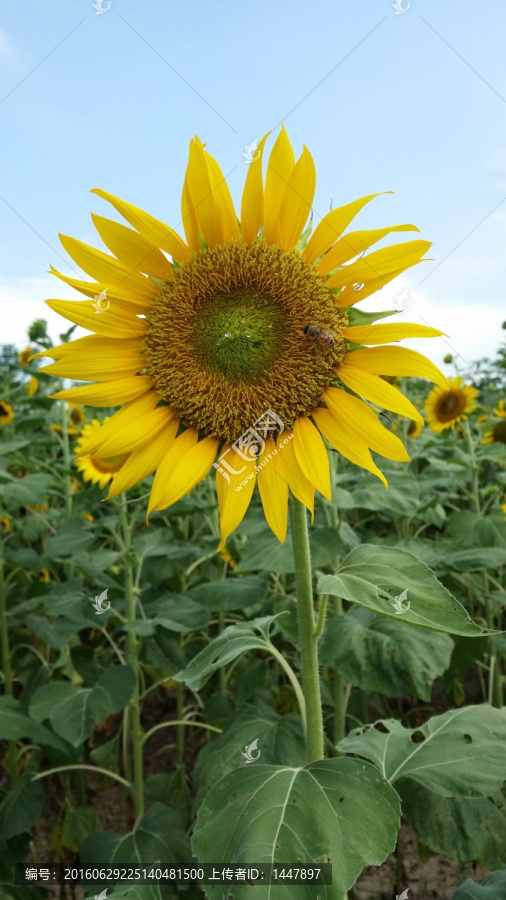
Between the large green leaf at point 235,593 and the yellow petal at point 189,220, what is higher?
the yellow petal at point 189,220

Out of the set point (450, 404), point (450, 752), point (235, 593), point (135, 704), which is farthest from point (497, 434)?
point (450, 752)

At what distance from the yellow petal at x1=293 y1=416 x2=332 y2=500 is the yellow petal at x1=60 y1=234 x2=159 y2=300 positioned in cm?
51

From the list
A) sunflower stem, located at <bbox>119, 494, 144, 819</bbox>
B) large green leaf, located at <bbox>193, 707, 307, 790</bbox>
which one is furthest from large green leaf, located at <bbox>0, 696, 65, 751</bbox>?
large green leaf, located at <bbox>193, 707, 307, 790</bbox>

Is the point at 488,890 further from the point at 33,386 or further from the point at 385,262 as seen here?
the point at 33,386

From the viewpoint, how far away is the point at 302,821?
4.15 feet

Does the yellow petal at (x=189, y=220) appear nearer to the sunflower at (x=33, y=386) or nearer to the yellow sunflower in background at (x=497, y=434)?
the yellow sunflower in background at (x=497, y=434)

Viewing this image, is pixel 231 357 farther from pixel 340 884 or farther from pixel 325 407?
pixel 340 884

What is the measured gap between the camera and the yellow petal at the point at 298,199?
144 centimetres

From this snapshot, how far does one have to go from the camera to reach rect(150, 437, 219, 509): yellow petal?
1484 mm

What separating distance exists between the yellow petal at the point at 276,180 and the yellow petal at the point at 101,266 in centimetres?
32

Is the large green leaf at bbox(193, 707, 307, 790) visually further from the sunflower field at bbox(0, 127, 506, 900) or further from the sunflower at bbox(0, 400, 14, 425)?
the sunflower at bbox(0, 400, 14, 425)

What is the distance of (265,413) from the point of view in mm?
1502

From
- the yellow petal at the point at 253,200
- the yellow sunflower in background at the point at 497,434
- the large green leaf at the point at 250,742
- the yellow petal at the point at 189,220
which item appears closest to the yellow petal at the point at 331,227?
the yellow petal at the point at 253,200

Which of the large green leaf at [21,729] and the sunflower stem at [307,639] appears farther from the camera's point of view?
the large green leaf at [21,729]
